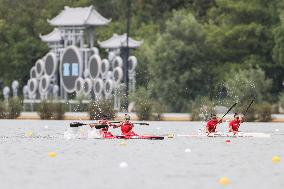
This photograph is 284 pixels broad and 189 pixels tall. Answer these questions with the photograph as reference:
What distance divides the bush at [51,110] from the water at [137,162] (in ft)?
69.6

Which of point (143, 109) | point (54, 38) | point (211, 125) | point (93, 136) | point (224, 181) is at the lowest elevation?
point (224, 181)

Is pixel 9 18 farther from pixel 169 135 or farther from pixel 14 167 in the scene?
pixel 14 167

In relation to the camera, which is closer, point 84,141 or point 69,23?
point 84,141

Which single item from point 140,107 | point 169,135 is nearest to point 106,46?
point 140,107

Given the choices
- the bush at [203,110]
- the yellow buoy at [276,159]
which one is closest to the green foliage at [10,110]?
the bush at [203,110]

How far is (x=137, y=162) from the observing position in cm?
3822

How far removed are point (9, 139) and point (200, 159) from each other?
634 inches

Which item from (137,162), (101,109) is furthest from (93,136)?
(101,109)

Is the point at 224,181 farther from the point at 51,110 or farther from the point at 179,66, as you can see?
the point at 179,66

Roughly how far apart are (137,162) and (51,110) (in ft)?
140

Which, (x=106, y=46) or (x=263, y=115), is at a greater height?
(x=106, y=46)

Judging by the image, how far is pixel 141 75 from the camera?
349 ft

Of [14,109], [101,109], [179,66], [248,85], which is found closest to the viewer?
[101,109]

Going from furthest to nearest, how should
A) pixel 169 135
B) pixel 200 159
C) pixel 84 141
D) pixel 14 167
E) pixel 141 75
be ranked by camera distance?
pixel 141 75 → pixel 169 135 → pixel 84 141 → pixel 200 159 → pixel 14 167
